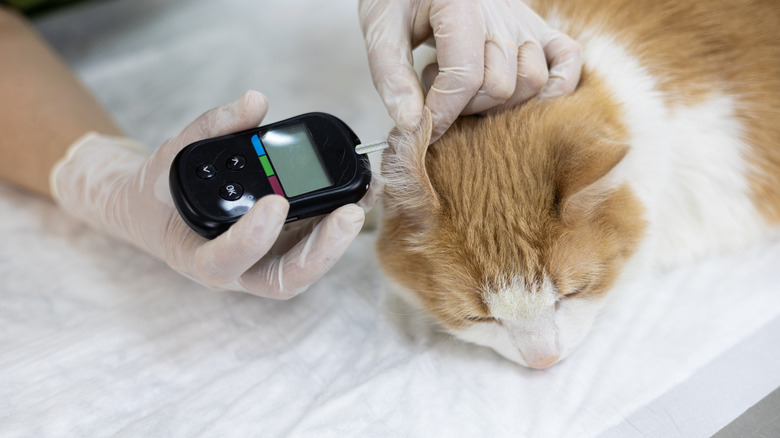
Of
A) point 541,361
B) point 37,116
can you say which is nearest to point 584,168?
point 541,361

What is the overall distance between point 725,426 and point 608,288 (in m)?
0.28

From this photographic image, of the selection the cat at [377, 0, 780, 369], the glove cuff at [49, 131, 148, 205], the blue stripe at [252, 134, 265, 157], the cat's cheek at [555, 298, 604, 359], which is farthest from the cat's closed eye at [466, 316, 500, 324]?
the glove cuff at [49, 131, 148, 205]

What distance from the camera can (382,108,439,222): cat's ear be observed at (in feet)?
3.04

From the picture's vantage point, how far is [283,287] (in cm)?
98

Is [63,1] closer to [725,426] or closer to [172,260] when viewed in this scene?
[172,260]

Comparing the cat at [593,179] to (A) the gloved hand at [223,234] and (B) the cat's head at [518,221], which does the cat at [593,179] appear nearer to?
(B) the cat's head at [518,221]

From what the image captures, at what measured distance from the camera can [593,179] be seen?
0.88m

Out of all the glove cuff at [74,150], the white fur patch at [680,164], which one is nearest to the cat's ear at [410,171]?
the white fur patch at [680,164]

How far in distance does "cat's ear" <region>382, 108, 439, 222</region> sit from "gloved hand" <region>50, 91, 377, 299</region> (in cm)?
6

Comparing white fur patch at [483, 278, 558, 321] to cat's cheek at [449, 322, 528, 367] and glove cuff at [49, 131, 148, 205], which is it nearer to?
cat's cheek at [449, 322, 528, 367]

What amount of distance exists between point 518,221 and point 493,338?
233 mm

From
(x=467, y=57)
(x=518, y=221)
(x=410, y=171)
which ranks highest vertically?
(x=467, y=57)

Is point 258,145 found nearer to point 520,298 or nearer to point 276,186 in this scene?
point 276,186

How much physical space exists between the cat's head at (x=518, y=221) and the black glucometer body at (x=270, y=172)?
0.10 m
